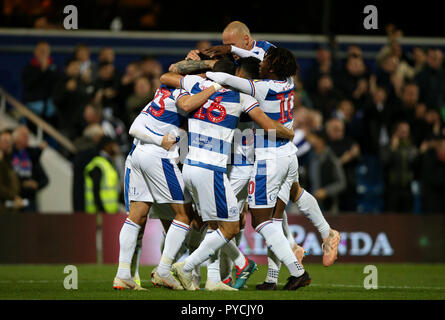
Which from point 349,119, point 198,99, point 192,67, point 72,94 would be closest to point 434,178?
point 349,119

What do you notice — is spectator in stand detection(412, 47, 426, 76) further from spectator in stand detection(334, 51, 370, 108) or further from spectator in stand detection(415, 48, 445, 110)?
spectator in stand detection(334, 51, 370, 108)

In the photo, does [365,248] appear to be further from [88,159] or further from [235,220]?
[235,220]

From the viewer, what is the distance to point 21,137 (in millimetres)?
15586

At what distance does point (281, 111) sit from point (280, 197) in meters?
0.93

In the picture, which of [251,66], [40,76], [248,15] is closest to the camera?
[251,66]

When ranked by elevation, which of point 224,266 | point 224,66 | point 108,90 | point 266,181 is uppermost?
point 108,90

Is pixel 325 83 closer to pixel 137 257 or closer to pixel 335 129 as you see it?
pixel 335 129

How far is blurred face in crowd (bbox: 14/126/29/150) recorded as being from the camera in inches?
613

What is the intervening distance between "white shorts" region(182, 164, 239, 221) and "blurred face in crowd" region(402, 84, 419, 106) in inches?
359

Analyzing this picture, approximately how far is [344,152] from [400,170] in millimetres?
1116

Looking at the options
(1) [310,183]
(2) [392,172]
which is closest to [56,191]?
(1) [310,183]

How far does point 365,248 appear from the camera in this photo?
615 inches

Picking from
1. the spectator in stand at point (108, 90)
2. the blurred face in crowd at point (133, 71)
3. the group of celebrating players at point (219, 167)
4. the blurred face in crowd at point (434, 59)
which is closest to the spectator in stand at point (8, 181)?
the spectator in stand at point (108, 90)

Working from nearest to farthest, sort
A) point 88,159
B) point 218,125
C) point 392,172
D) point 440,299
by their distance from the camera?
point 440,299 → point 218,125 → point 88,159 → point 392,172
